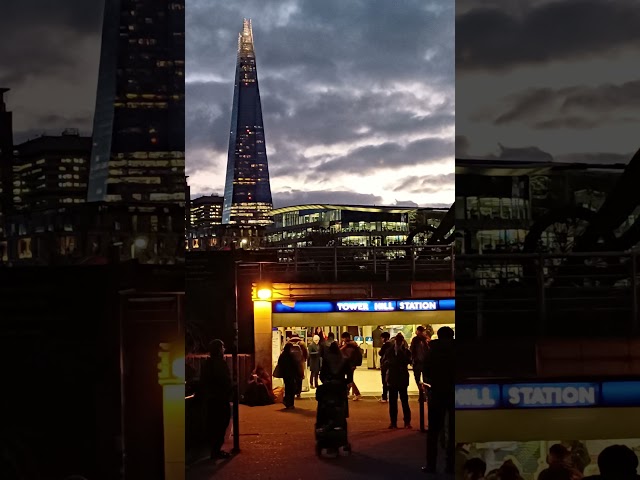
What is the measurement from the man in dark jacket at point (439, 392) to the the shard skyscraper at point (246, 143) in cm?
286

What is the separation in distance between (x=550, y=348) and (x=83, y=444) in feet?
8.68

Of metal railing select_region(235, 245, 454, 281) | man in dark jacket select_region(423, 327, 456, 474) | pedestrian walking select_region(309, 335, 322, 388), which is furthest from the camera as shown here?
pedestrian walking select_region(309, 335, 322, 388)

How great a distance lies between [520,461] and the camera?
16.0 feet

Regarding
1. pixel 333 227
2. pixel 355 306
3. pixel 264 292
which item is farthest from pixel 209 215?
pixel 333 227

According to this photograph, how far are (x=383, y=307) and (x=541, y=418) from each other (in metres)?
5.53

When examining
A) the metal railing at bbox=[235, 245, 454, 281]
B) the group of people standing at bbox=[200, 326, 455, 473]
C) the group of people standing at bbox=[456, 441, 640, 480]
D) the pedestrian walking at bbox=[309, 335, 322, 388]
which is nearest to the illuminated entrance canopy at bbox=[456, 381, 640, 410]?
the group of people standing at bbox=[456, 441, 640, 480]

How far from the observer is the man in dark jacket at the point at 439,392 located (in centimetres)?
571

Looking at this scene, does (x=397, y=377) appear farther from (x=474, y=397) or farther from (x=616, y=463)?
(x=616, y=463)

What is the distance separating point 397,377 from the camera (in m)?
8.99

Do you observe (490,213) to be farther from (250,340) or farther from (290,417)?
(250,340)

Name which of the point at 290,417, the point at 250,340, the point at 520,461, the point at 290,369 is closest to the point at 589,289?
the point at 520,461

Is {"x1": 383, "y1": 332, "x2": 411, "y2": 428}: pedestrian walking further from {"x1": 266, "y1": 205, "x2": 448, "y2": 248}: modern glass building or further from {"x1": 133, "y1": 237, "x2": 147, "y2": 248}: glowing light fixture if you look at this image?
{"x1": 266, "y1": 205, "x2": 448, "y2": 248}: modern glass building

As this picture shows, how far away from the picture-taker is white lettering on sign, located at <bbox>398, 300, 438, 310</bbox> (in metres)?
10.4

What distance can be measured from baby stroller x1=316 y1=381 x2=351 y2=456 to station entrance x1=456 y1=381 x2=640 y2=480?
2213 millimetres
